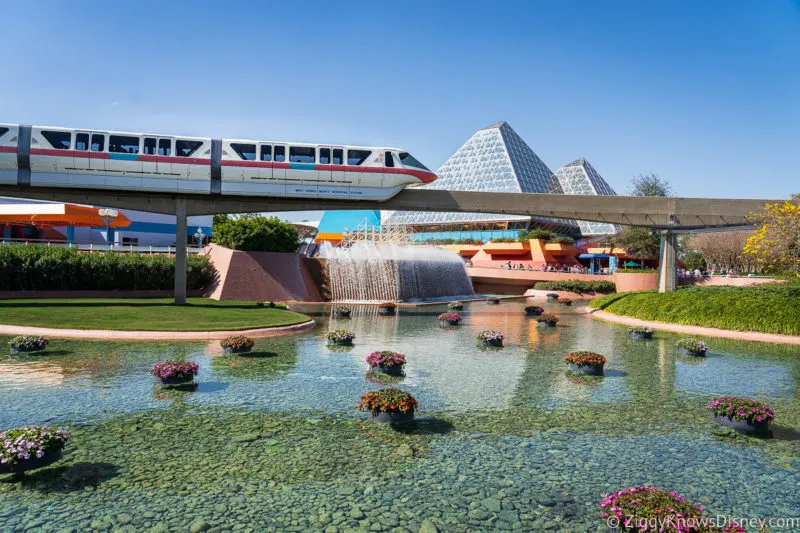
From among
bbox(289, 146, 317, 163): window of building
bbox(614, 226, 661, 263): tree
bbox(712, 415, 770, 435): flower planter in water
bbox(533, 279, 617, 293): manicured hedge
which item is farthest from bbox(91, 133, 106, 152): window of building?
bbox(614, 226, 661, 263): tree

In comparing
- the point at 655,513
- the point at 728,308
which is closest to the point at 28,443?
the point at 655,513

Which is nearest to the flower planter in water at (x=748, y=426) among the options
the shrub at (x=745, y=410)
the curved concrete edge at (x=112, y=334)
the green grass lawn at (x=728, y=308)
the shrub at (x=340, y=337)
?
the shrub at (x=745, y=410)

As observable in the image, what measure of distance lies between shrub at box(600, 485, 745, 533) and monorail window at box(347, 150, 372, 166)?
26.1m

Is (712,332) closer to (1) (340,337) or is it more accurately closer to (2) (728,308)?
(2) (728,308)

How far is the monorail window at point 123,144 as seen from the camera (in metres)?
27.9

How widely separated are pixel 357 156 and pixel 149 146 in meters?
11.5

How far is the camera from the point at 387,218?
5017 inches

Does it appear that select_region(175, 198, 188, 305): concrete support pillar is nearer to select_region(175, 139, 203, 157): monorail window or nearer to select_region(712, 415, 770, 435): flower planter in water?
select_region(175, 139, 203, 157): monorail window

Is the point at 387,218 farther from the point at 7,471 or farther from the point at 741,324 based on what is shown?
the point at 7,471

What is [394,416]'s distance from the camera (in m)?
10.8

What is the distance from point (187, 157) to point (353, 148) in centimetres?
934

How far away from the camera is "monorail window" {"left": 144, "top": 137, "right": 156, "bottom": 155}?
28.4m

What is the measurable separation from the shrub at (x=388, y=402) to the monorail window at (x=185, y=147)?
22850 millimetres

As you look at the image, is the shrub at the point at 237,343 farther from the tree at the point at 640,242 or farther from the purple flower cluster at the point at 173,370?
the tree at the point at 640,242
